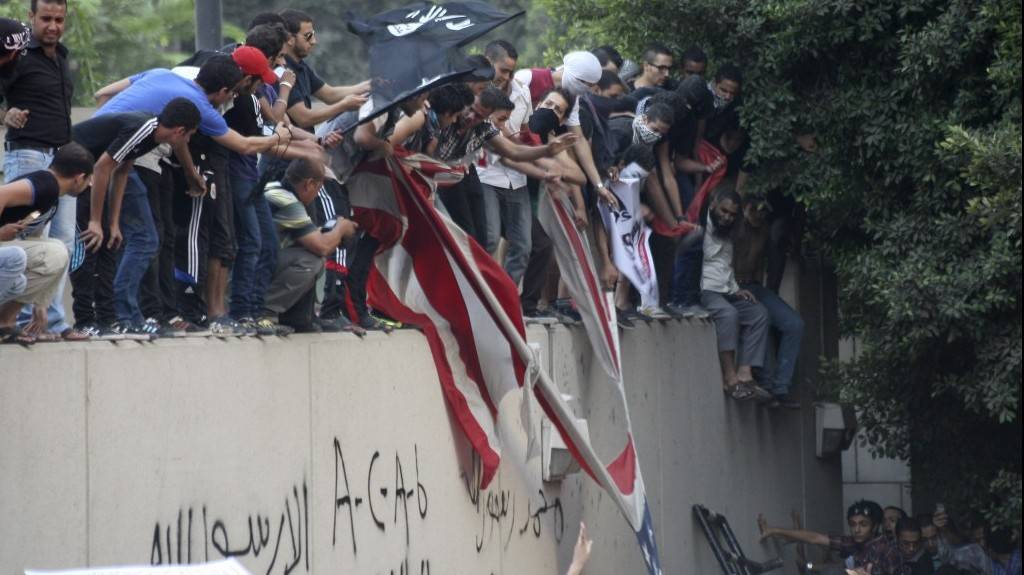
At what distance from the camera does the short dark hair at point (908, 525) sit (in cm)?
1579

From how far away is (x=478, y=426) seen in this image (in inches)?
387

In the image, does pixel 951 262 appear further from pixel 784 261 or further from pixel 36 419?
pixel 36 419

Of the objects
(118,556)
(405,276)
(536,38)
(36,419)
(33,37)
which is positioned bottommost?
(118,556)

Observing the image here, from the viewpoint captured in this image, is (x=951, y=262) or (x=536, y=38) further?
(x=536, y=38)

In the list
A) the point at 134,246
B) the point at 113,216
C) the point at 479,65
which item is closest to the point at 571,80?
the point at 479,65

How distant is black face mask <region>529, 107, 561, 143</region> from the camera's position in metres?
11.3

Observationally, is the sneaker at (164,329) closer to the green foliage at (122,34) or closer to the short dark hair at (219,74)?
the short dark hair at (219,74)

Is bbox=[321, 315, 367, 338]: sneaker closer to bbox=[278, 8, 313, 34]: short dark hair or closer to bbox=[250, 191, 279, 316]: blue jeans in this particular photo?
bbox=[250, 191, 279, 316]: blue jeans

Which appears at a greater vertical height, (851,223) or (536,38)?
(536,38)

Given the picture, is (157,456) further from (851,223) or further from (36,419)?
(851,223)

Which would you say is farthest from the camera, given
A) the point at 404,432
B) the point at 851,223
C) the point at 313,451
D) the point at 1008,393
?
the point at 851,223

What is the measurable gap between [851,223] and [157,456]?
29.0 feet

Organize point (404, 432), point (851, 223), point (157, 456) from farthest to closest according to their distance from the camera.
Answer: point (851, 223) → point (404, 432) → point (157, 456)

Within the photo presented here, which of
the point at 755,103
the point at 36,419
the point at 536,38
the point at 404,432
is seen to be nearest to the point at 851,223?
the point at 755,103
